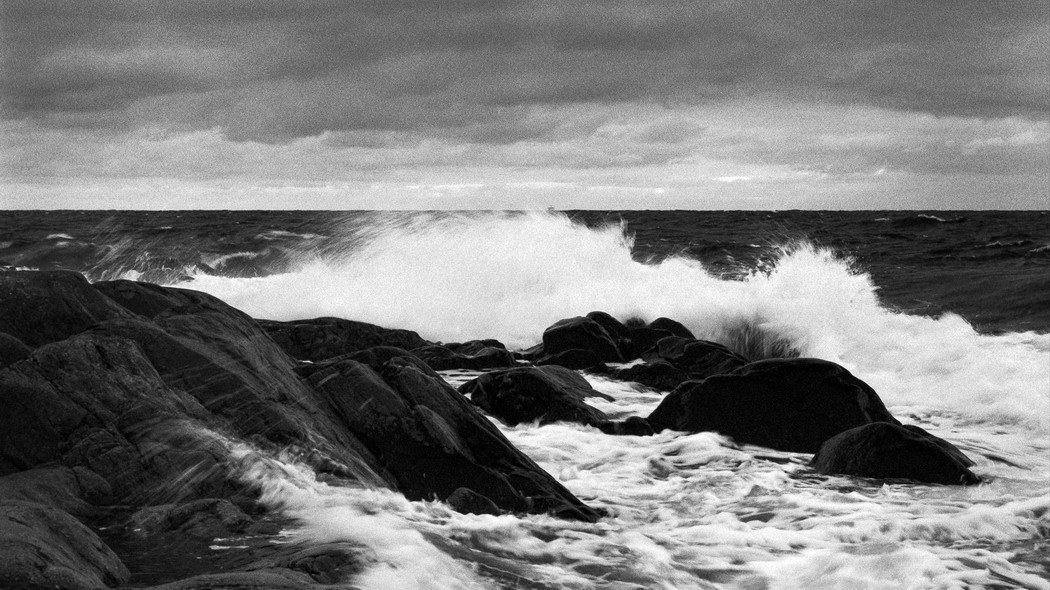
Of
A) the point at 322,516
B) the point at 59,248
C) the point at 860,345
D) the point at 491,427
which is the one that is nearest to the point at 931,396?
the point at 860,345

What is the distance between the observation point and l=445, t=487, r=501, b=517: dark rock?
5.81 metres

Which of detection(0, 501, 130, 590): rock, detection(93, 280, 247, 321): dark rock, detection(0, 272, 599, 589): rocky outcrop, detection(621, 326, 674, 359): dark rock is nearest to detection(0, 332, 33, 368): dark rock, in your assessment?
detection(0, 272, 599, 589): rocky outcrop

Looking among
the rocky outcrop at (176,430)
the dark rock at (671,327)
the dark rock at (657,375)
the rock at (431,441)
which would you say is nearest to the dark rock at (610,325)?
the dark rock at (671,327)

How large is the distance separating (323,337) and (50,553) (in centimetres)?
863

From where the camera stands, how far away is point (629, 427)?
8859mm

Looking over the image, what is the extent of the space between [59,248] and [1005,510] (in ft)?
105

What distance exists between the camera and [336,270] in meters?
19.9

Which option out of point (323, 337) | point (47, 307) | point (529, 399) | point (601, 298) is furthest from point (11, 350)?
point (601, 298)

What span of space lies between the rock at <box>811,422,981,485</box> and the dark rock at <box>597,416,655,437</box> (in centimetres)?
164

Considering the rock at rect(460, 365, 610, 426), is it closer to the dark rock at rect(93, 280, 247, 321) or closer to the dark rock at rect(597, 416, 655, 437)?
the dark rock at rect(597, 416, 655, 437)

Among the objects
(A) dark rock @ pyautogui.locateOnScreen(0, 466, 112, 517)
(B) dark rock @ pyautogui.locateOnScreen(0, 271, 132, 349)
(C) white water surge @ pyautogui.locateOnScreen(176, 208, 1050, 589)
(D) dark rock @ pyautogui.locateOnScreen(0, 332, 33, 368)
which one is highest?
(B) dark rock @ pyautogui.locateOnScreen(0, 271, 132, 349)

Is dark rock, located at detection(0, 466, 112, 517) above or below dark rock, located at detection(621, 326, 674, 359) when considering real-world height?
above

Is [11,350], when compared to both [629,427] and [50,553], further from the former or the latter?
[629,427]

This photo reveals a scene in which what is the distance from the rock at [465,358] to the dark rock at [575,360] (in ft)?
1.56
